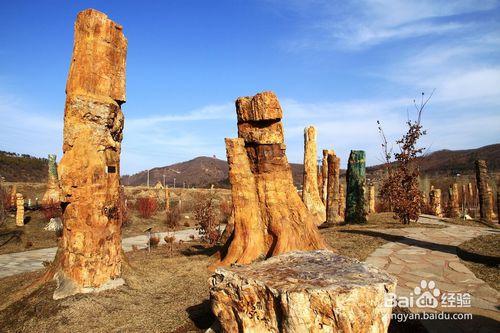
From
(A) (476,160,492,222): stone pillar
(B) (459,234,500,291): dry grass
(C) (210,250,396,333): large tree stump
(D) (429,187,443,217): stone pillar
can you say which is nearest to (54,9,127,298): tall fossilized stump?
(C) (210,250,396,333): large tree stump

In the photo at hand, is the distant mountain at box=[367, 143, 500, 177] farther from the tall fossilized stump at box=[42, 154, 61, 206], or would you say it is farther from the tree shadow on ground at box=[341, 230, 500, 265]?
the tree shadow on ground at box=[341, 230, 500, 265]

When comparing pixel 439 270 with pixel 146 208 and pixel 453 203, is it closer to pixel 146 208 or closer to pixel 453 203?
pixel 453 203

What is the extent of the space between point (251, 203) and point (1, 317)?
14.3 feet

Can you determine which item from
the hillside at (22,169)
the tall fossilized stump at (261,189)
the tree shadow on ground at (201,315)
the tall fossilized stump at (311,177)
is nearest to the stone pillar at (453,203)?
the tall fossilized stump at (311,177)

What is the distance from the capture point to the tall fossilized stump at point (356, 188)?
45.6 feet

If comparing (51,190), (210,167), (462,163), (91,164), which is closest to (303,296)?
(91,164)

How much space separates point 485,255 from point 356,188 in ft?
23.2

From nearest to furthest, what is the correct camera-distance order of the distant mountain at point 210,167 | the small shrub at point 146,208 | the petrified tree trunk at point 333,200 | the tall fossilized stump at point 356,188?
the tall fossilized stump at point 356,188, the petrified tree trunk at point 333,200, the small shrub at point 146,208, the distant mountain at point 210,167

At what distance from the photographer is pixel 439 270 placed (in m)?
6.49

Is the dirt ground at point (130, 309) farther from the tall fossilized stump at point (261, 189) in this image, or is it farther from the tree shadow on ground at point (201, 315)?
the tall fossilized stump at point (261, 189)

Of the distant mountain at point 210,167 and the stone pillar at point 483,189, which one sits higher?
the distant mountain at point 210,167

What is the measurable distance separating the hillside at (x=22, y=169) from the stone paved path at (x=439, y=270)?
51729 mm

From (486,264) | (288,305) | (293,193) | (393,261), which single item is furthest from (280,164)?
(288,305)

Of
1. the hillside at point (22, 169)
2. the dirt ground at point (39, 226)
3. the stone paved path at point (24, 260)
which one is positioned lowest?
the stone paved path at point (24, 260)
